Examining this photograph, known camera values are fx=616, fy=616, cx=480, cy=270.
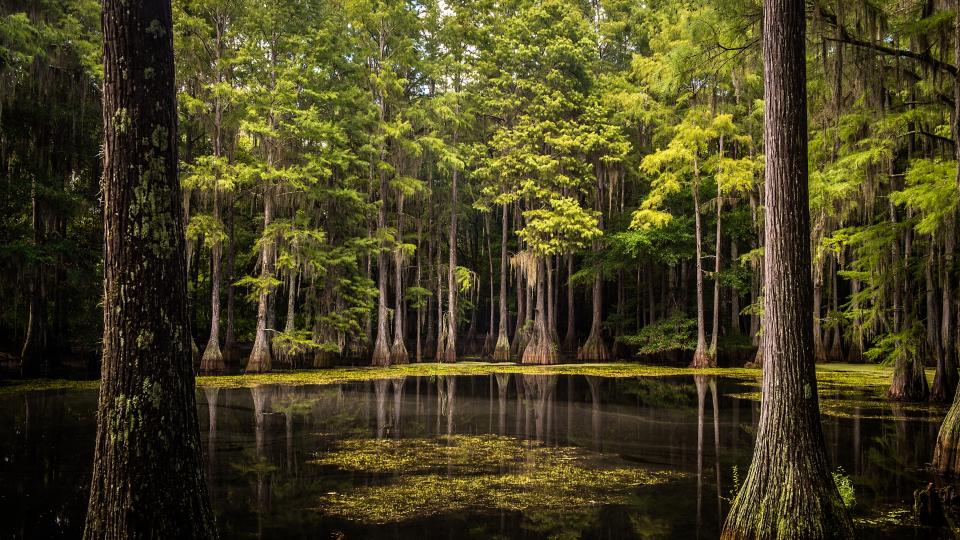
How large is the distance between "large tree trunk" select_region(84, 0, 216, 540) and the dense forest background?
12465 millimetres

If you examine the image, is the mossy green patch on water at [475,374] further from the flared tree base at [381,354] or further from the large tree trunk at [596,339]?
the large tree trunk at [596,339]

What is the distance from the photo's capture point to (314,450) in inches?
369

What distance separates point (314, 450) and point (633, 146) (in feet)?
84.1

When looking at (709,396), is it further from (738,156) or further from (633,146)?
(633,146)

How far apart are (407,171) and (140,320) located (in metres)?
25.2

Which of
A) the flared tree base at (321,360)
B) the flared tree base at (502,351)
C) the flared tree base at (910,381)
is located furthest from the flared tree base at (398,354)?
the flared tree base at (910,381)

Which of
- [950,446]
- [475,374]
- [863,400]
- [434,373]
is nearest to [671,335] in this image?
[475,374]

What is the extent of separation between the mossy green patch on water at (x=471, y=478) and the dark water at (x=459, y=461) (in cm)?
4

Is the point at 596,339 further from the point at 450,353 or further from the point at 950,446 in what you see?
the point at 950,446

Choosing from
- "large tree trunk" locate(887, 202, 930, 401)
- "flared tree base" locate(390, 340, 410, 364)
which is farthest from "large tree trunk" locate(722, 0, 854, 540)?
"flared tree base" locate(390, 340, 410, 364)

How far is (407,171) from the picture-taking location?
29078mm

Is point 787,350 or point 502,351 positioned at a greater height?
point 787,350

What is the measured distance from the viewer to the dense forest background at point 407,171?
1994cm

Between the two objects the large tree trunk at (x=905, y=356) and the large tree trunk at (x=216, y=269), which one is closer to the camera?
the large tree trunk at (x=905, y=356)
